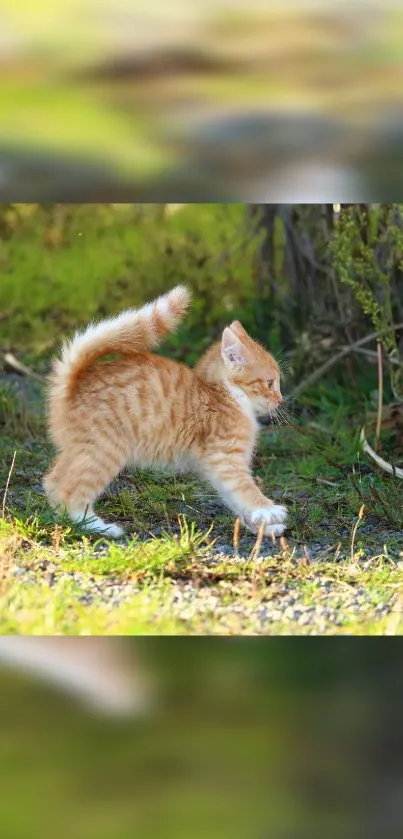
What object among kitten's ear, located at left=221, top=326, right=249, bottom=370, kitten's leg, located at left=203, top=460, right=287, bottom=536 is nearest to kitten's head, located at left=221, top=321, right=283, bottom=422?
kitten's ear, located at left=221, top=326, right=249, bottom=370

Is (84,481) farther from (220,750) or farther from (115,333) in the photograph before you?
(220,750)

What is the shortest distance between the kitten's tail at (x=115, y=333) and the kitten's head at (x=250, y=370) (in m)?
0.23

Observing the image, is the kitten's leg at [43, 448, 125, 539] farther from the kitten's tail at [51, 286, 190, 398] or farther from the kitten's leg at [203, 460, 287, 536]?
the kitten's leg at [203, 460, 287, 536]

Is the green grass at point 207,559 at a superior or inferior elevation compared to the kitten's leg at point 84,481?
inferior

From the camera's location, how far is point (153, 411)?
10.7 feet

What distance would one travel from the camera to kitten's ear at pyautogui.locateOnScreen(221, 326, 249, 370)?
3.38m

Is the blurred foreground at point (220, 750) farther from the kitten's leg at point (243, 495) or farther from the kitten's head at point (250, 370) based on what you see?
the kitten's head at point (250, 370)

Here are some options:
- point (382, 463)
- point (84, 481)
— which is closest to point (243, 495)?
point (84, 481)

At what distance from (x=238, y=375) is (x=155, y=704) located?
1.41 meters

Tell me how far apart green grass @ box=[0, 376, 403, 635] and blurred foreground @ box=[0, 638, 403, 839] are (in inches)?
4.6
